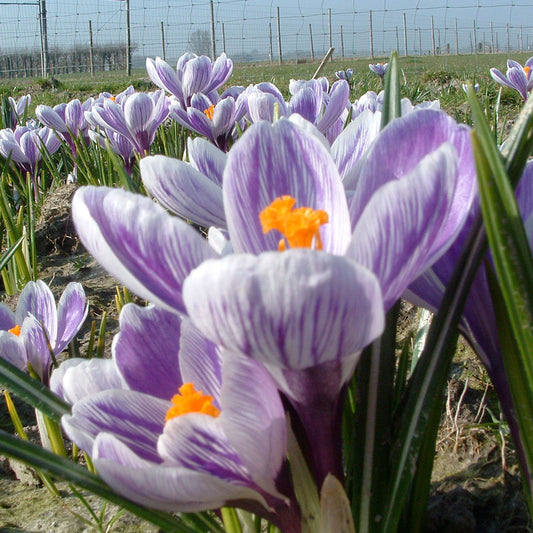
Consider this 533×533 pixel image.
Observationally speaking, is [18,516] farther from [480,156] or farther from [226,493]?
[480,156]

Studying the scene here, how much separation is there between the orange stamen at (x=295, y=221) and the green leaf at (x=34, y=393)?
233mm

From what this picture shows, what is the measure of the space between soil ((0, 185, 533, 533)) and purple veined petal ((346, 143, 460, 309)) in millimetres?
352

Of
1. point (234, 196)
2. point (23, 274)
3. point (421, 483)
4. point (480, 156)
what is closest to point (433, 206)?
point (480, 156)

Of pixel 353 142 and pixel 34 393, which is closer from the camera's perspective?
pixel 34 393

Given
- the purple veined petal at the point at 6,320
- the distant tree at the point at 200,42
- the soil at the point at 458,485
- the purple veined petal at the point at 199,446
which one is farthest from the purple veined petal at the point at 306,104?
the distant tree at the point at 200,42

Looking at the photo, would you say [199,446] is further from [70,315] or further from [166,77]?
[166,77]

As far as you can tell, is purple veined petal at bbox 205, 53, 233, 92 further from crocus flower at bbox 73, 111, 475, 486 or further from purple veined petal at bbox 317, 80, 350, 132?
crocus flower at bbox 73, 111, 475, 486

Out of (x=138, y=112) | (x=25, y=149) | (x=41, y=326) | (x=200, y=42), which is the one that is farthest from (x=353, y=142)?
(x=200, y=42)

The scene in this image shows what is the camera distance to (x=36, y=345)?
910 millimetres

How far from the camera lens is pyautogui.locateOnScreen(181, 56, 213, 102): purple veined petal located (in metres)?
2.30

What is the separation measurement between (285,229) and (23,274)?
129 cm

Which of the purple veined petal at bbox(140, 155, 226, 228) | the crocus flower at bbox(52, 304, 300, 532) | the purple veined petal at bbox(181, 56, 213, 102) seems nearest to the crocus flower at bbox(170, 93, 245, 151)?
the purple veined petal at bbox(181, 56, 213, 102)

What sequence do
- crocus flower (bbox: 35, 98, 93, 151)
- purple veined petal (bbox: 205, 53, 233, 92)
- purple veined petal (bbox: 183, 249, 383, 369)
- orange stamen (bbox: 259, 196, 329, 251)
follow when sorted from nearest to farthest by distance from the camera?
purple veined petal (bbox: 183, 249, 383, 369) → orange stamen (bbox: 259, 196, 329, 251) → purple veined petal (bbox: 205, 53, 233, 92) → crocus flower (bbox: 35, 98, 93, 151)

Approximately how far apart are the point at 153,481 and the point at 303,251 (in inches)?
6.4
